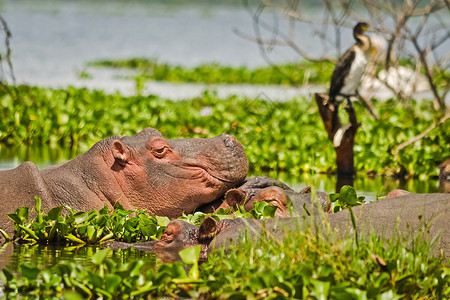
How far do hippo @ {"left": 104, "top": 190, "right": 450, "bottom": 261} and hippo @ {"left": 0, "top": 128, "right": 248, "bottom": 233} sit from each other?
511 millimetres

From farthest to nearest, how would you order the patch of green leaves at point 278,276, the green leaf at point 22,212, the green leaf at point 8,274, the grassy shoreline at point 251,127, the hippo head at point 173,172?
the grassy shoreline at point 251,127 → the hippo head at point 173,172 → the green leaf at point 22,212 → the green leaf at point 8,274 → the patch of green leaves at point 278,276

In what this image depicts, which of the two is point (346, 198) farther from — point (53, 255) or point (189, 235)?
point (53, 255)

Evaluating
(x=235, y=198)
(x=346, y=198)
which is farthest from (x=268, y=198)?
(x=346, y=198)

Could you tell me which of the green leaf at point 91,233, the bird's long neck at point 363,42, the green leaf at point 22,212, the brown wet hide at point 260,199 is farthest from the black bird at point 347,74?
the green leaf at point 22,212

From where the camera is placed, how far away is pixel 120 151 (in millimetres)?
5586

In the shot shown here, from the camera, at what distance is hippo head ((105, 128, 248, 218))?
5605 millimetres

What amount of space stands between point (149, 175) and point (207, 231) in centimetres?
83

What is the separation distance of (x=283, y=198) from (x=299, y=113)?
6583 millimetres

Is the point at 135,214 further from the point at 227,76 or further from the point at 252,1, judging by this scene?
the point at 252,1

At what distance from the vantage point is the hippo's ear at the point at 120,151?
5555mm

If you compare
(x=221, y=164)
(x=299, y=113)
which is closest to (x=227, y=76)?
(x=299, y=113)

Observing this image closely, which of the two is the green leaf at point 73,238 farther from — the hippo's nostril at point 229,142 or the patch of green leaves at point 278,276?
the hippo's nostril at point 229,142

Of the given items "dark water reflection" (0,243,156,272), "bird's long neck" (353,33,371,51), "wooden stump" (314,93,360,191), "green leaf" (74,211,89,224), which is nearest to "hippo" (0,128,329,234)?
"green leaf" (74,211,89,224)

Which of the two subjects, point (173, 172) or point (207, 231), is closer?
point (207, 231)
